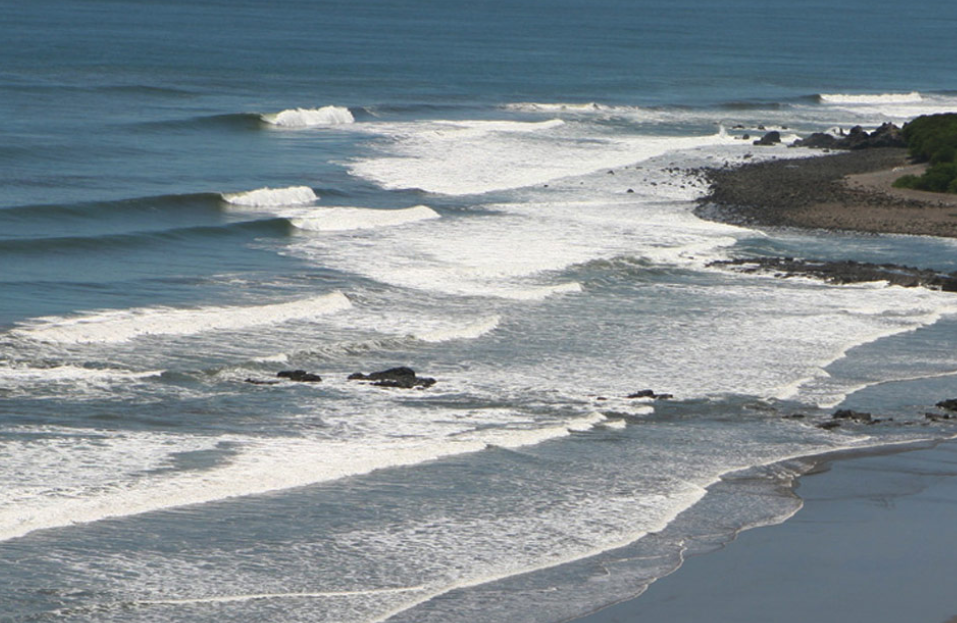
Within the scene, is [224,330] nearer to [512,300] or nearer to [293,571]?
[512,300]

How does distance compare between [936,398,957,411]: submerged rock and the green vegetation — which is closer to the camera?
[936,398,957,411]: submerged rock

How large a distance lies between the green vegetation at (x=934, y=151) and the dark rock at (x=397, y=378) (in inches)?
873

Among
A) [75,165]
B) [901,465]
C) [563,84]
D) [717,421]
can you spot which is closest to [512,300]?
[717,421]

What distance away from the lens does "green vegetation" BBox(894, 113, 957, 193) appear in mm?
35625

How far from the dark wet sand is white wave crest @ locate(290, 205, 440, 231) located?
60.9ft

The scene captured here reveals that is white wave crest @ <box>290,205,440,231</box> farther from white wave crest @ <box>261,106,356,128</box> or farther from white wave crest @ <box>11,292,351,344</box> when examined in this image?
white wave crest @ <box>261,106,356,128</box>

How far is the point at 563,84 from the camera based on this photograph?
68625 millimetres

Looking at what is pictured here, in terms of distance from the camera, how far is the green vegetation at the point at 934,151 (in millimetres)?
35625

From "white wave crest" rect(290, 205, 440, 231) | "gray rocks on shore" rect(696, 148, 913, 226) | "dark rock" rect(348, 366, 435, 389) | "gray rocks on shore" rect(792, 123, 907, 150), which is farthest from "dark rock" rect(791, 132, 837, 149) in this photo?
"dark rock" rect(348, 366, 435, 389)

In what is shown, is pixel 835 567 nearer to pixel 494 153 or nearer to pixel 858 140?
A: pixel 494 153

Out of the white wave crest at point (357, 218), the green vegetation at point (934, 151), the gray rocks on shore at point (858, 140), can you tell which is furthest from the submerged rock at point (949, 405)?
the gray rocks on shore at point (858, 140)

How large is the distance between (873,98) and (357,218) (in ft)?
143

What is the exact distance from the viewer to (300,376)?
1752cm

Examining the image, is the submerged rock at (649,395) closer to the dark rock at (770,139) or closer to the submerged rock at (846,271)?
the submerged rock at (846,271)
